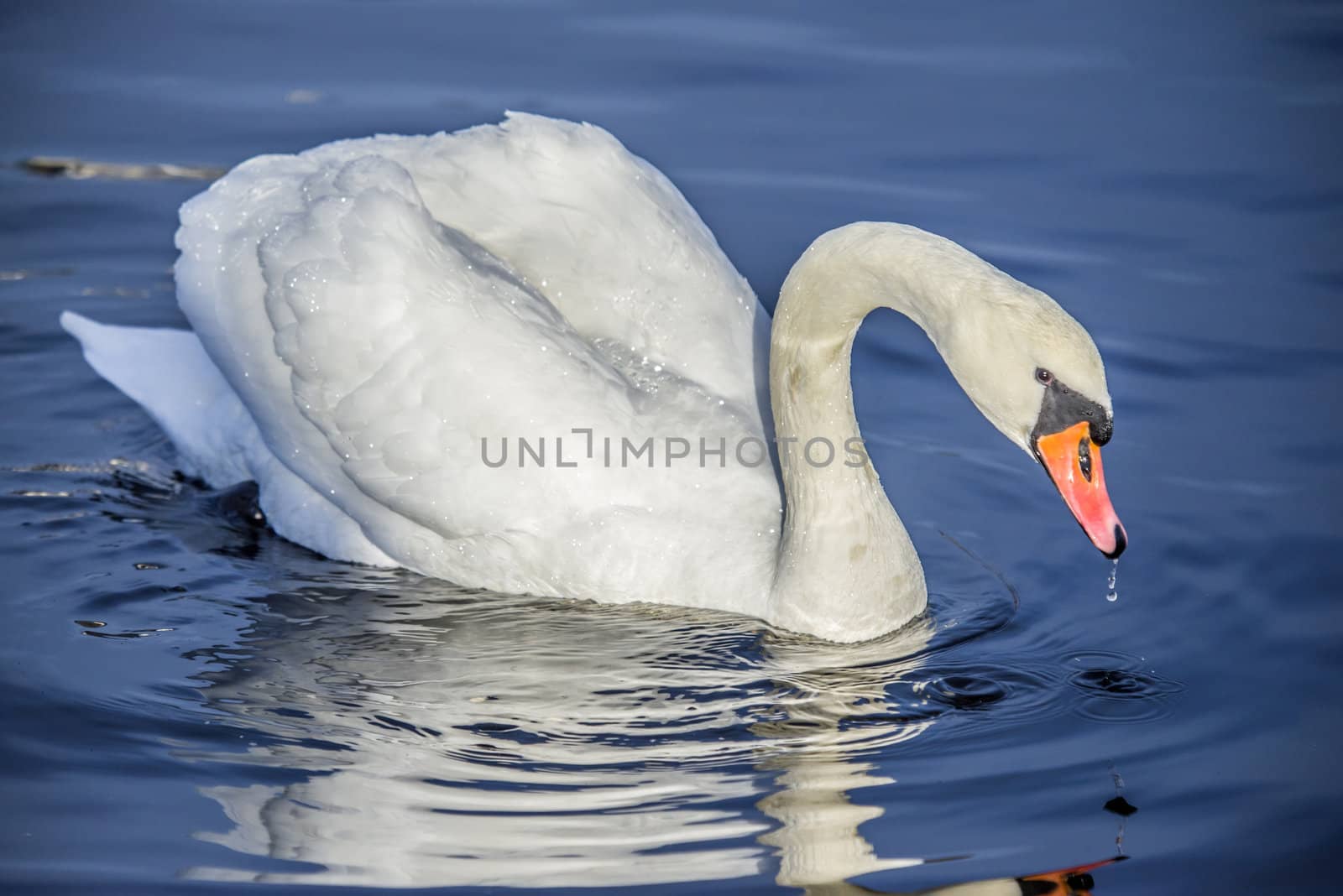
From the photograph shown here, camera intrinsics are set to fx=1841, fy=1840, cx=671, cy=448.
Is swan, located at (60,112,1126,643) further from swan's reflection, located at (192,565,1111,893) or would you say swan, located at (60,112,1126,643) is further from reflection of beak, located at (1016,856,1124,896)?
reflection of beak, located at (1016,856,1124,896)

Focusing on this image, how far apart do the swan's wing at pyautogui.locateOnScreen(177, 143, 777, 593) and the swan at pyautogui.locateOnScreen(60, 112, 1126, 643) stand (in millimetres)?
11

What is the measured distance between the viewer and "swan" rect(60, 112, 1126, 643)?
23.7 ft

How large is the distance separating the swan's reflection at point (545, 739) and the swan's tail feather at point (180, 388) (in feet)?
3.93

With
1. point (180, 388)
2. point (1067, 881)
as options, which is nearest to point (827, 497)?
point (1067, 881)

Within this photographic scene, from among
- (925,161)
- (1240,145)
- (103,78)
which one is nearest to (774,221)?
(925,161)

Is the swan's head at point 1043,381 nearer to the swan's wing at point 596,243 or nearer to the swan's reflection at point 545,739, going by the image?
the swan's reflection at point 545,739

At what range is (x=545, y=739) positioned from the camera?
654 cm

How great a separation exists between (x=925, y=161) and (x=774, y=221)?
1.31 meters

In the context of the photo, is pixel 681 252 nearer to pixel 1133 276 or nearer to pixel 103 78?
pixel 1133 276

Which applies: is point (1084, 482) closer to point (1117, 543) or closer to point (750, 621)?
point (1117, 543)

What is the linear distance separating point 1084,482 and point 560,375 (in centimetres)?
208

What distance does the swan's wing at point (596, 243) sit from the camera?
779cm

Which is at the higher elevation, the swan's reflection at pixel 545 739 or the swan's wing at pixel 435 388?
the swan's wing at pixel 435 388

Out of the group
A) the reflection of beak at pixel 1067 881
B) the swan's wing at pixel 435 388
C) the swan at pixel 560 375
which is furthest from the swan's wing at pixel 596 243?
the reflection of beak at pixel 1067 881
